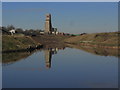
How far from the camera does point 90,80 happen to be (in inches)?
872

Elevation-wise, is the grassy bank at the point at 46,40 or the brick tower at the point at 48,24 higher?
the brick tower at the point at 48,24

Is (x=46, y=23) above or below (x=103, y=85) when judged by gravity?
above

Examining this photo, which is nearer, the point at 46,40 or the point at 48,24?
the point at 46,40

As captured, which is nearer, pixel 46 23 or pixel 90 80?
pixel 90 80

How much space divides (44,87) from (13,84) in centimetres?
293

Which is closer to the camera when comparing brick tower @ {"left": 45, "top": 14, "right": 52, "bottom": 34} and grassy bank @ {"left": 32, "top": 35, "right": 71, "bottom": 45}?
grassy bank @ {"left": 32, "top": 35, "right": 71, "bottom": 45}

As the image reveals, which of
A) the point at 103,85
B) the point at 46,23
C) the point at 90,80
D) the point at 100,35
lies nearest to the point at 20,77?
the point at 90,80

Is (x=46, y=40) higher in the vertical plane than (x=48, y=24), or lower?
lower

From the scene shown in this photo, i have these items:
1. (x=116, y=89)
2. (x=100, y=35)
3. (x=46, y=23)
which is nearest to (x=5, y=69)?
(x=116, y=89)

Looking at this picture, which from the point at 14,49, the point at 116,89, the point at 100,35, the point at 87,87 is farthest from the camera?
the point at 100,35

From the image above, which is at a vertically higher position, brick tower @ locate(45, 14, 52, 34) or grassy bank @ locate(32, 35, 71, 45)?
brick tower @ locate(45, 14, 52, 34)

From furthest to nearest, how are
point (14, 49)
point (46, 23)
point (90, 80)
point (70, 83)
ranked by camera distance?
point (46, 23) < point (14, 49) < point (90, 80) < point (70, 83)

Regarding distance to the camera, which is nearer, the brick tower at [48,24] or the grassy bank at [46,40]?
the grassy bank at [46,40]

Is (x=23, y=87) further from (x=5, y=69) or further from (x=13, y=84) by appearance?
(x=5, y=69)
